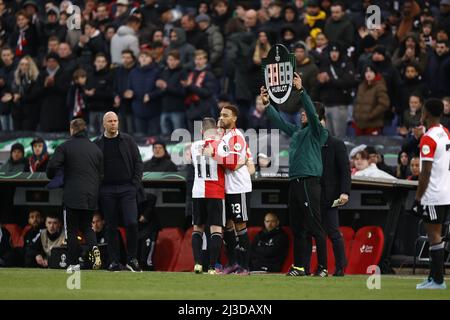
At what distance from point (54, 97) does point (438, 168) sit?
1328 centimetres

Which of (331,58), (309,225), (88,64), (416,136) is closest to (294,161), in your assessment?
(309,225)

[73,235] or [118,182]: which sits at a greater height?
[118,182]

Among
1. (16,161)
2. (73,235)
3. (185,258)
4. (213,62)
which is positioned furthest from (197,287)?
(213,62)

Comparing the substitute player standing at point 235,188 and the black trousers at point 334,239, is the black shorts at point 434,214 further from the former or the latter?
the substitute player standing at point 235,188

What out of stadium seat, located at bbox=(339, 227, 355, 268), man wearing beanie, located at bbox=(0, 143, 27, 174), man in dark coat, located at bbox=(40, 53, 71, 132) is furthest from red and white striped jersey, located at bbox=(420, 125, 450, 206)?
man in dark coat, located at bbox=(40, 53, 71, 132)

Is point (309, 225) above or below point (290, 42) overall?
below

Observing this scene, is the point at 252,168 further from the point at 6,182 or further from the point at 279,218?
the point at 6,182

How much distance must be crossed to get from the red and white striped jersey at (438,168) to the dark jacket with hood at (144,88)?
1113cm

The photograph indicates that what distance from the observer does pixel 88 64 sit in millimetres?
27000

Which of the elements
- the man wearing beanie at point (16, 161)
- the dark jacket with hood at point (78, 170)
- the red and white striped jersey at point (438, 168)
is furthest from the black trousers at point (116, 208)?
the man wearing beanie at point (16, 161)

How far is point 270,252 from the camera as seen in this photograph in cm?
2075

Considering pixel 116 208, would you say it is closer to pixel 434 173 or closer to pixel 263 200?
pixel 263 200

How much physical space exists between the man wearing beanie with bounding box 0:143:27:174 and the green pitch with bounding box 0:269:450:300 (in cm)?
614

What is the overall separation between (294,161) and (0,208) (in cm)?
825
